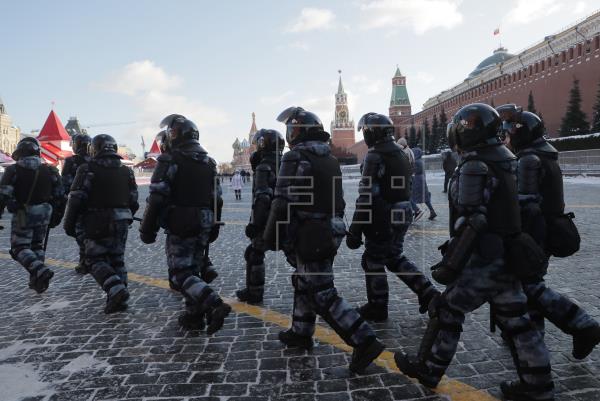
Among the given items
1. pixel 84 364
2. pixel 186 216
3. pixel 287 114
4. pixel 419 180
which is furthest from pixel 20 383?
pixel 419 180

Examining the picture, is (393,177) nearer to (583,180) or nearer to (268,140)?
(268,140)

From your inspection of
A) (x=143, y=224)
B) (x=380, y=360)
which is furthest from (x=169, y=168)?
(x=380, y=360)

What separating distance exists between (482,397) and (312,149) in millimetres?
2159

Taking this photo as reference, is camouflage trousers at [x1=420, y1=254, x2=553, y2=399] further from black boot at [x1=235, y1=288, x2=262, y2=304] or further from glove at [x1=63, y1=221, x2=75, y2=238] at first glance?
glove at [x1=63, y1=221, x2=75, y2=238]

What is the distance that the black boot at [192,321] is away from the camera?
4.32 meters

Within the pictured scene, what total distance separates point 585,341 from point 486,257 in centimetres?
125

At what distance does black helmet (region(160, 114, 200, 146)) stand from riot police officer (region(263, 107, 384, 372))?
3.67ft

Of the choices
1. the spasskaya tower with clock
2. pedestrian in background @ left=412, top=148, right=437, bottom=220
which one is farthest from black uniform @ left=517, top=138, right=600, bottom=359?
the spasskaya tower with clock

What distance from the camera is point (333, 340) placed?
13.2ft

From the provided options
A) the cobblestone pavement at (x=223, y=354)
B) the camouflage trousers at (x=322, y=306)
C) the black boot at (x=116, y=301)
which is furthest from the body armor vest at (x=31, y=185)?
the camouflage trousers at (x=322, y=306)

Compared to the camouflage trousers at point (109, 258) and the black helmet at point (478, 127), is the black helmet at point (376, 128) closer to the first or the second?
the black helmet at point (478, 127)

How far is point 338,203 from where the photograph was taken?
388 centimetres

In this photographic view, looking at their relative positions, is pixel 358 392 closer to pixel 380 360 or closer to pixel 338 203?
pixel 380 360

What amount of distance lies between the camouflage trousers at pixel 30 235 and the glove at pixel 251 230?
3263 mm
